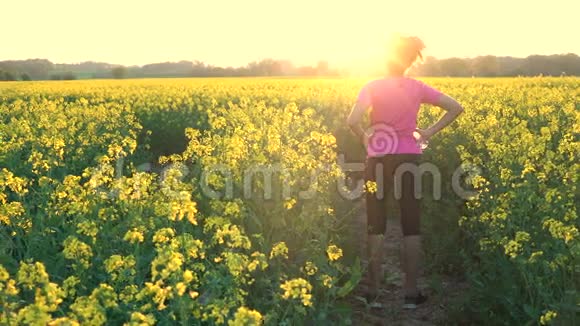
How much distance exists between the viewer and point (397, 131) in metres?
6.73

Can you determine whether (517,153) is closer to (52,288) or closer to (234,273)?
(234,273)

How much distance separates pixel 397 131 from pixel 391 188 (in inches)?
21.8

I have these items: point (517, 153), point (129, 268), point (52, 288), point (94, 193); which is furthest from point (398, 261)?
point (52, 288)

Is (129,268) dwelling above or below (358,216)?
above

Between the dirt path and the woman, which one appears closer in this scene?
the woman

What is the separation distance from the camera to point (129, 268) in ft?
14.4

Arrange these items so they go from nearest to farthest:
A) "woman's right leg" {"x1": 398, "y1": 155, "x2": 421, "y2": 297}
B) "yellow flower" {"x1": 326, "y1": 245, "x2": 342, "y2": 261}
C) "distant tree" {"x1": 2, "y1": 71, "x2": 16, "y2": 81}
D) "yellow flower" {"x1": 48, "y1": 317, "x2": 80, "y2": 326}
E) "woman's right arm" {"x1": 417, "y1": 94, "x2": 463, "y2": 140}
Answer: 1. "yellow flower" {"x1": 48, "y1": 317, "x2": 80, "y2": 326}
2. "yellow flower" {"x1": 326, "y1": 245, "x2": 342, "y2": 261}
3. "woman's right arm" {"x1": 417, "y1": 94, "x2": 463, "y2": 140}
4. "woman's right leg" {"x1": 398, "y1": 155, "x2": 421, "y2": 297}
5. "distant tree" {"x1": 2, "y1": 71, "x2": 16, "y2": 81}

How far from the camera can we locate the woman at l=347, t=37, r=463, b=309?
666 centimetres

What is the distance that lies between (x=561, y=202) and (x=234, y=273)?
121 inches

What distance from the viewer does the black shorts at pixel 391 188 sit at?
6.74m

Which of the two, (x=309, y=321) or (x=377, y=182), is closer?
(x=309, y=321)
